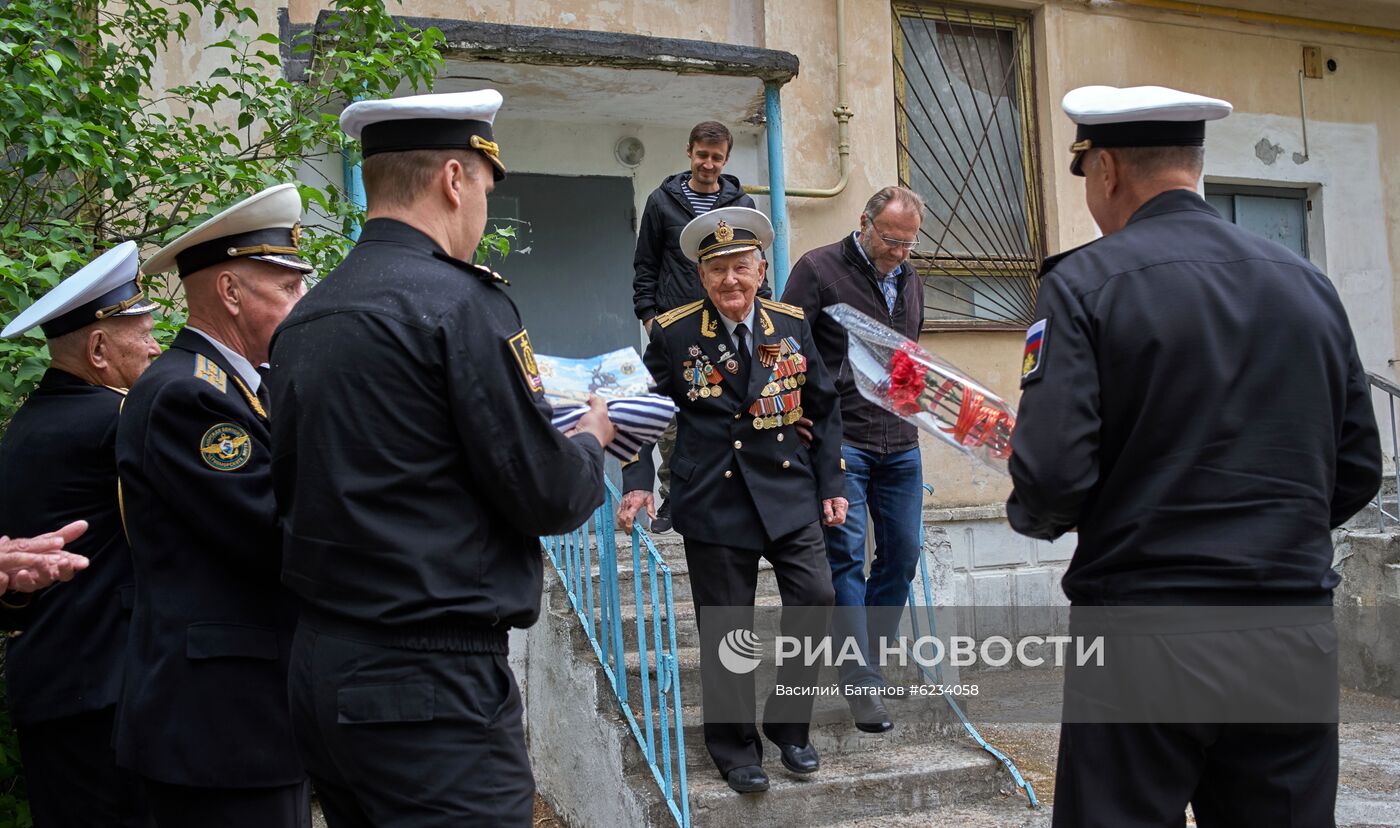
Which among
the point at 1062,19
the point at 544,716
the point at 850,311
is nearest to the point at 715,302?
the point at 850,311

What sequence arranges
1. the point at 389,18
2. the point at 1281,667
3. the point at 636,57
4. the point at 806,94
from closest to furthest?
the point at 1281,667, the point at 389,18, the point at 636,57, the point at 806,94

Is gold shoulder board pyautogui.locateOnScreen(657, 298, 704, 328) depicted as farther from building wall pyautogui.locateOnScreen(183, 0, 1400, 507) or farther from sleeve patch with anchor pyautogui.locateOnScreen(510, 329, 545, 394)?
building wall pyautogui.locateOnScreen(183, 0, 1400, 507)

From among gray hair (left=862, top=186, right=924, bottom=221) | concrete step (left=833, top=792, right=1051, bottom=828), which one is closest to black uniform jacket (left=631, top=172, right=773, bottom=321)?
gray hair (left=862, top=186, right=924, bottom=221)

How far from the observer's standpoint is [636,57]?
595 cm

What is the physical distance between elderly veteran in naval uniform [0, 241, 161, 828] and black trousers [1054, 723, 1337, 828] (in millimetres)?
2139

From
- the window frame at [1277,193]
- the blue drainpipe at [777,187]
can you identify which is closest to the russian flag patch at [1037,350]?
the blue drainpipe at [777,187]

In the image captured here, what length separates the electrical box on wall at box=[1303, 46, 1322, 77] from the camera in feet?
28.9

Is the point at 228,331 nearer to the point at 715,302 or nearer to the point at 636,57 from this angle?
the point at 715,302

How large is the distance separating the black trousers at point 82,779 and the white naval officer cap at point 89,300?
3.09ft

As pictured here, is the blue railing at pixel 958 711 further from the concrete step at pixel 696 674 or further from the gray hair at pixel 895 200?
the gray hair at pixel 895 200

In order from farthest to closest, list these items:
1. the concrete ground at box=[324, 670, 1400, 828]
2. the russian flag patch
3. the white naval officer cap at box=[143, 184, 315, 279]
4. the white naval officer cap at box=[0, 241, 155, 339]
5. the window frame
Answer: the window frame < the concrete ground at box=[324, 670, 1400, 828] < the white naval officer cap at box=[0, 241, 155, 339] < the white naval officer cap at box=[143, 184, 315, 279] < the russian flag patch

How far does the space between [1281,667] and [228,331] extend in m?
2.23

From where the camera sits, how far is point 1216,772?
2178 millimetres
